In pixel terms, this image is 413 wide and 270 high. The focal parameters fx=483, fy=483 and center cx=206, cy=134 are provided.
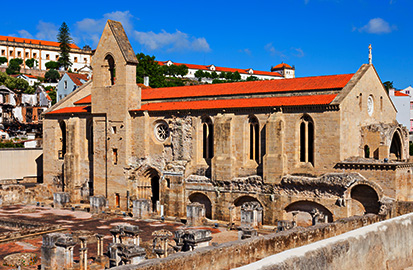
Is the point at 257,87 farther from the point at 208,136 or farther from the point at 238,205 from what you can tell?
the point at 238,205

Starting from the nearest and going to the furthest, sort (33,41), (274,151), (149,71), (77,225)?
(274,151), (77,225), (149,71), (33,41)

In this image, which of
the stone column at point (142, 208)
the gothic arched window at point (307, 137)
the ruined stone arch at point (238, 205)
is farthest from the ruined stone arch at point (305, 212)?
the stone column at point (142, 208)

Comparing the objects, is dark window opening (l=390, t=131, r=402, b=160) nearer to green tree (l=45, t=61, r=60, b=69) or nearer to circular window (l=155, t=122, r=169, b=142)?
circular window (l=155, t=122, r=169, b=142)

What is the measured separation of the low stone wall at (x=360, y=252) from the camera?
11.7m

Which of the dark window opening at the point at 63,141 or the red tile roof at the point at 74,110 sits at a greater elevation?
the red tile roof at the point at 74,110

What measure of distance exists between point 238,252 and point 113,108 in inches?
1078

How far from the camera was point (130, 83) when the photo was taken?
38.9m

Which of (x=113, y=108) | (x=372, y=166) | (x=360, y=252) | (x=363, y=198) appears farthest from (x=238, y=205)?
(x=360, y=252)

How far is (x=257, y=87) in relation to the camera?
35.5 m

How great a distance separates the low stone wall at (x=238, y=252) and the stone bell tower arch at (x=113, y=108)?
2387 centimetres

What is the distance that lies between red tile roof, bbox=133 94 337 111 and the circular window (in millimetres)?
1371

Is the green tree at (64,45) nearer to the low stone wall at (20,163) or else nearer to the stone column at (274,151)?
the low stone wall at (20,163)

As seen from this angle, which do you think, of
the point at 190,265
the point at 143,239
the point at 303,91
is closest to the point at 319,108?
the point at 303,91

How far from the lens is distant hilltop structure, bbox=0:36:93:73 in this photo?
393ft
